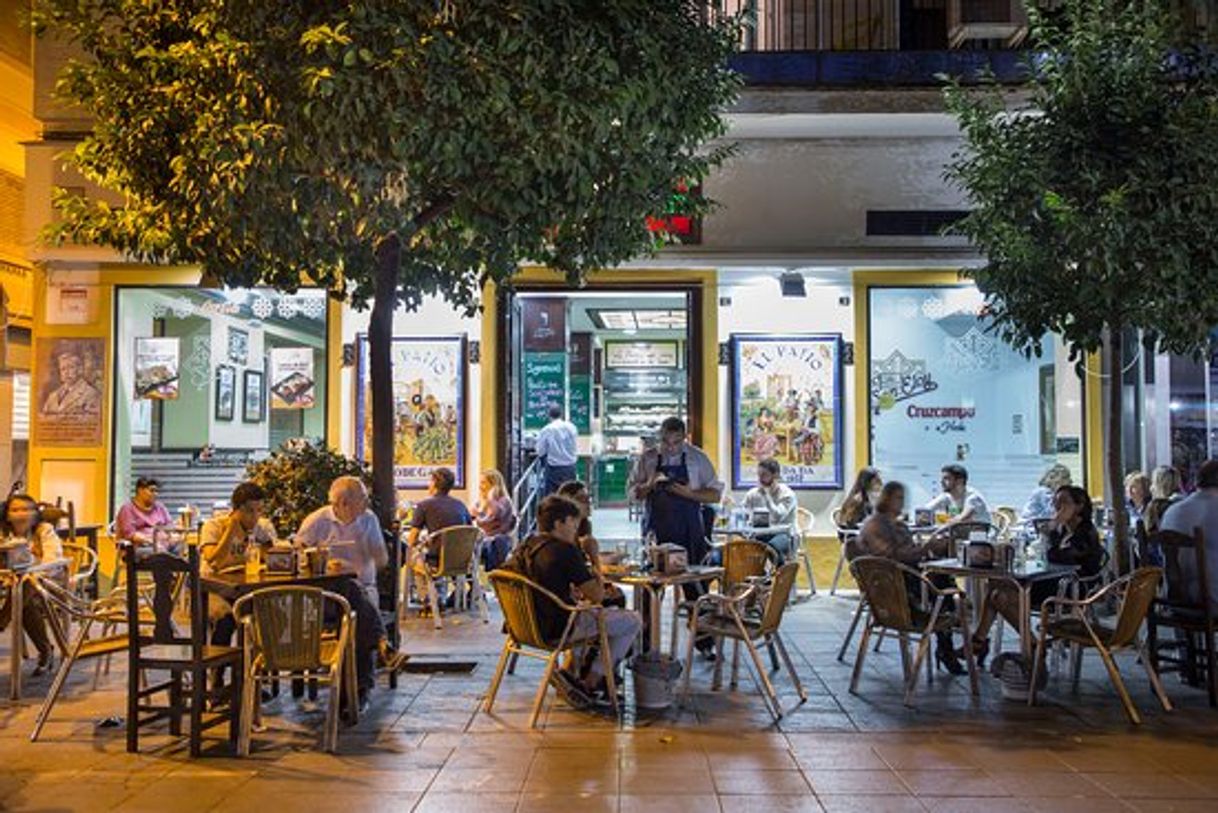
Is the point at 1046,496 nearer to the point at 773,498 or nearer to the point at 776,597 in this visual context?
the point at 773,498

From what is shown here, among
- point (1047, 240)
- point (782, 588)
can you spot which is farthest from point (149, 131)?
point (1047, 240)

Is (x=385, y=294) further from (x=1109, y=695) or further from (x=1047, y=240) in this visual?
(x=1109, y=695)

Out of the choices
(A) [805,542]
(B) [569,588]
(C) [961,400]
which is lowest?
(A) [805,542]

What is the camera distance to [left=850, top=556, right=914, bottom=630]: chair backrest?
680cm

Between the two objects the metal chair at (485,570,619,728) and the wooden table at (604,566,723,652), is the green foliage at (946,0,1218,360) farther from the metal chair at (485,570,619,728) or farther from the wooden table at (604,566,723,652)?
the metal chair at (485,570,619,728)

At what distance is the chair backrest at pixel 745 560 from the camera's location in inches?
312

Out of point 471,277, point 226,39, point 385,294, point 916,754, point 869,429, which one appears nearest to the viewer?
point 916,754

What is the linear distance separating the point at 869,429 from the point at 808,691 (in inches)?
220

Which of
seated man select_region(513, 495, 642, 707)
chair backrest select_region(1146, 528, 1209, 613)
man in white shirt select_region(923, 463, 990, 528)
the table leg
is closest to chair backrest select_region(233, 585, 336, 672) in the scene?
seated man select_region(513, 495, 642, 707)

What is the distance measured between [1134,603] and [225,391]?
32.8 feet

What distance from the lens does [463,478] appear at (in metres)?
12.4

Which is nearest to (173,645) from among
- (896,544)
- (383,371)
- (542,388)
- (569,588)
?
(569,588)

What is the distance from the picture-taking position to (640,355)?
18.8m

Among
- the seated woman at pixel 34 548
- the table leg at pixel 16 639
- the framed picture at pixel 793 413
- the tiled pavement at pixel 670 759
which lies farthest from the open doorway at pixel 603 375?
the table leg at pixel 16 639
